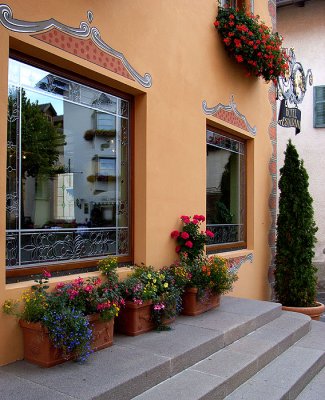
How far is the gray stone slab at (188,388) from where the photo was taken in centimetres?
303

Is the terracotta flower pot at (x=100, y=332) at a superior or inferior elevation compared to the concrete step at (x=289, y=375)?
superior

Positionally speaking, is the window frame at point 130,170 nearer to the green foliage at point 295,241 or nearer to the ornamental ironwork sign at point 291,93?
the green foliage at point 295,241

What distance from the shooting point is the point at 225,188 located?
6.82m

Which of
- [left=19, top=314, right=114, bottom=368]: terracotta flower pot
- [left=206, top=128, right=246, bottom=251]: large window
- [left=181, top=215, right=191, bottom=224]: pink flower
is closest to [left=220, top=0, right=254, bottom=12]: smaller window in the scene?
[left=206, top=128, right=246, bottom=251]: large window

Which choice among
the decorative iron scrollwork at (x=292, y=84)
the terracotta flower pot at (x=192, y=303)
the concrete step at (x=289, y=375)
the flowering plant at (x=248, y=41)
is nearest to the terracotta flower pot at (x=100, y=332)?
the concrete step at (x=289, y=375)

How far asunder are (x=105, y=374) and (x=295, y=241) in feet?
16.4

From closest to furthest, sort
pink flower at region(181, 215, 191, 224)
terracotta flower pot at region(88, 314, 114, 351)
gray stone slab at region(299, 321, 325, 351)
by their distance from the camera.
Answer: terracotta flower pot at region(88, 314, 114, 351) → gray stone slab at region(299, 321, 325, 351) → pink flower at region(181, 215, 191, 224)

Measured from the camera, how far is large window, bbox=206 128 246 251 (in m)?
6.28

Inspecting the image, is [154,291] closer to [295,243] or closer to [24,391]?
[24,391]

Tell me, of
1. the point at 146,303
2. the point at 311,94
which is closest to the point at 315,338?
the point at 146,303

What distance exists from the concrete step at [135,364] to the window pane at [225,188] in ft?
6.22

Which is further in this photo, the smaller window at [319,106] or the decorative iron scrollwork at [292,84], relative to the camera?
the smaller window at [319,106]

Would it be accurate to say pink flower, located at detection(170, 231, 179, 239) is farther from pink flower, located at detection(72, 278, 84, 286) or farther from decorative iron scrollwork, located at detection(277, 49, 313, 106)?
decorative iron scrollwork, located at detection(277, 49, 313, 106)

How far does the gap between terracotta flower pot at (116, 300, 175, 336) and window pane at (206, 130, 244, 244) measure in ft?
7.89
